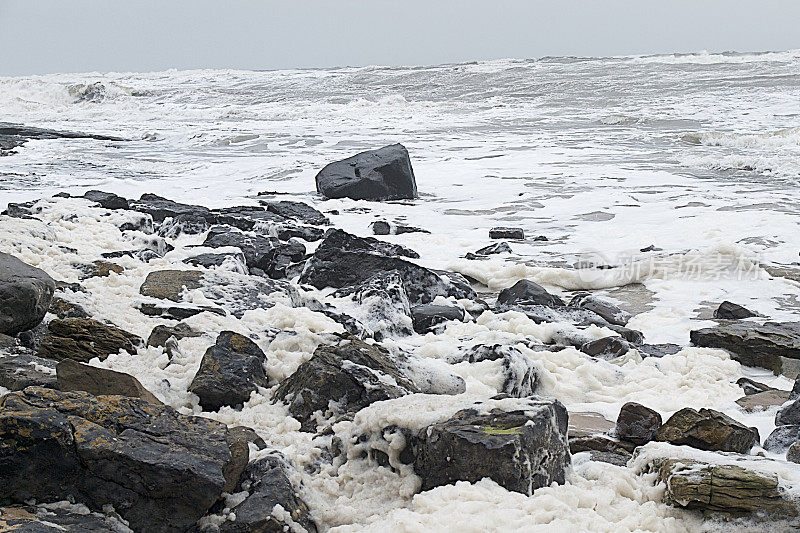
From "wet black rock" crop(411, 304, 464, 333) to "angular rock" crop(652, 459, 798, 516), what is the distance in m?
2.92

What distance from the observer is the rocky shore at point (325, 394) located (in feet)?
8.02

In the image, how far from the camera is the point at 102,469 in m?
2.40

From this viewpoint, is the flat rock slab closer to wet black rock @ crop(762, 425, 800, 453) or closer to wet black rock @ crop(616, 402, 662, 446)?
wet black rock @ crop(762, 425, 800, 453)

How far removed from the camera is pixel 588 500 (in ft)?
8.82

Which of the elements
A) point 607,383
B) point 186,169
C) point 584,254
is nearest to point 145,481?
point 607,383

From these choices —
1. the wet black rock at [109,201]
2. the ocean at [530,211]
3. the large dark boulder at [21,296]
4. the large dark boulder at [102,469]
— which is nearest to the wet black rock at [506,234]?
the ocean at [530,211]

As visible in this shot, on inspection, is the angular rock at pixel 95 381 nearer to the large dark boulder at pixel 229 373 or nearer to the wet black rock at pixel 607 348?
the large dark boulder at pixel 229 373

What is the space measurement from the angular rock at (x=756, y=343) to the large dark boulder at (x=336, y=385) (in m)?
2.47

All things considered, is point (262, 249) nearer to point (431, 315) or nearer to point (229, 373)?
point (431, 315)

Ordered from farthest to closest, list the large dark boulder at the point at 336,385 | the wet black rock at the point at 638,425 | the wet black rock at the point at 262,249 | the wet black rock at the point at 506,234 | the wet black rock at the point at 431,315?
the wet black rock at the point at 506,234
the wet black rock at the point at 262,249
the wet black rock at the point at 431,315
the wet black rock at the point at 638,425
the large dark boulder at the point at 336,385

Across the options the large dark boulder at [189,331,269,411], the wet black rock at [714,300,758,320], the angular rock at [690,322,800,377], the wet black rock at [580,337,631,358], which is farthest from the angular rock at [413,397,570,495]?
the wet black rock at [714,300,758,320]

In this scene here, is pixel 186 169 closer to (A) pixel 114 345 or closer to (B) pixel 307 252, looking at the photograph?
(B) pixel 307 252

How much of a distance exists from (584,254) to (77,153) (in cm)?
1229

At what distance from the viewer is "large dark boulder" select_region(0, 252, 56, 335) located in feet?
11.8
